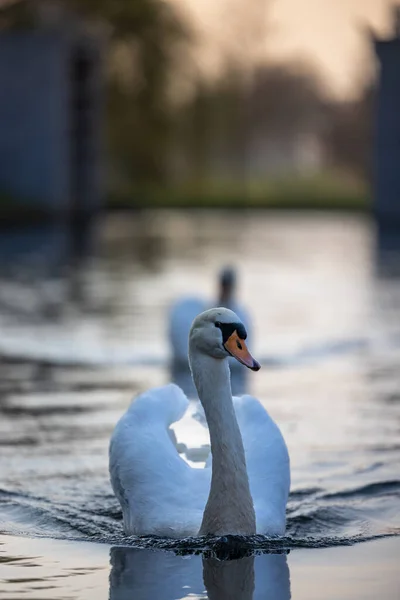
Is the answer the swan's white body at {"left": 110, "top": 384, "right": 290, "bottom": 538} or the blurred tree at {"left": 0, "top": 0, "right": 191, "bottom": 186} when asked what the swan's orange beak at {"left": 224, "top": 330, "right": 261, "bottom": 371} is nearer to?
the swan's white body at {"left": 110, "top": 384, "right": 290, "bottom": 538}

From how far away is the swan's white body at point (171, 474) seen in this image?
25.6 ft

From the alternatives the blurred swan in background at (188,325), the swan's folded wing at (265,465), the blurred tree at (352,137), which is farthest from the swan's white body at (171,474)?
the blurred tree at (352,137)

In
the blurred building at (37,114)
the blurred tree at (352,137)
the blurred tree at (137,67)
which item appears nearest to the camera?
the blurred building at (37,114)

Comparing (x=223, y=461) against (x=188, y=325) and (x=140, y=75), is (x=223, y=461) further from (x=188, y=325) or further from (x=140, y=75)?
(x=140, y=75)

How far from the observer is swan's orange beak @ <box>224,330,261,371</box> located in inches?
290

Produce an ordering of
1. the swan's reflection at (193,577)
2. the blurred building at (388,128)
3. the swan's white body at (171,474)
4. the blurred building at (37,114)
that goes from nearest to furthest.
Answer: the swan's reflection at (193,577) → the swan's white body at (171,474) → the blurred building at (388,128) → the blurred building at (37,114)

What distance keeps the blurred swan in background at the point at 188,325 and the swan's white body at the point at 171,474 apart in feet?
16.4

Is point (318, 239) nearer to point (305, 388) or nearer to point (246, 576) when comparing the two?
point (305, 388)

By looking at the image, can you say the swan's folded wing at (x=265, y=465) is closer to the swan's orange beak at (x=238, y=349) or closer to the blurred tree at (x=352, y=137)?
the swan's orange beak at (x=238, y=349)

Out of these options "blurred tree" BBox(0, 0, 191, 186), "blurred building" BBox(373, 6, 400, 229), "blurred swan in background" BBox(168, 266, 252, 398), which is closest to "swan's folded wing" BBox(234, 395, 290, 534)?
"blurred swan in background" BBox(168, 266, 252, 398)

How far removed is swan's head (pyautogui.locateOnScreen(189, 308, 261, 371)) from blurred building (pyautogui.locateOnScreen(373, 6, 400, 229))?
33082mm

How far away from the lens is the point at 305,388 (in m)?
13.5

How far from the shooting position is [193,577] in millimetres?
7324

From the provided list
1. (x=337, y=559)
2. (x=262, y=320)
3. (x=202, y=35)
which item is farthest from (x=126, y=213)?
(x=337, y=559)
